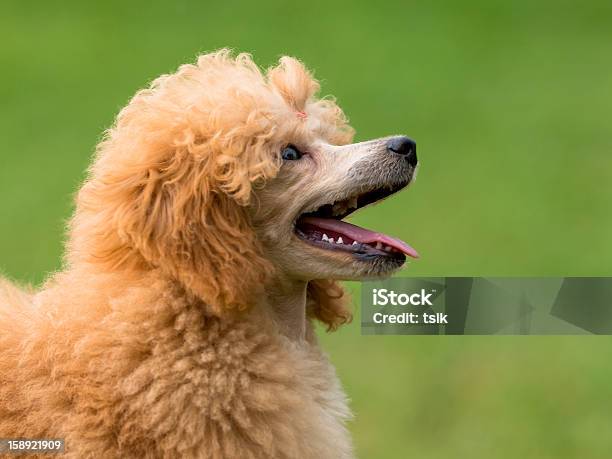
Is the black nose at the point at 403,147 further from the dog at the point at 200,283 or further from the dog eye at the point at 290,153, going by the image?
the dog eye at the point at 290,153

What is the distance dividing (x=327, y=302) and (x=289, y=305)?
1.23ft

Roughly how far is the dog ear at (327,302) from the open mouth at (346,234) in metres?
0.36

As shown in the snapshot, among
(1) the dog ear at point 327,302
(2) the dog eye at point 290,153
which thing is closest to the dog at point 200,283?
(2) the dog eye at point 290,153

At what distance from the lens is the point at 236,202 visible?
4.46 metres

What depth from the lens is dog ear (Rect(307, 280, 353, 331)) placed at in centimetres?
503

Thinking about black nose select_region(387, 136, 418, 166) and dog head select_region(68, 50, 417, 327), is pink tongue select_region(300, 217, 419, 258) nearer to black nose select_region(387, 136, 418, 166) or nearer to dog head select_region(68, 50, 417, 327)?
dog head select_region(68, 50, 417, 327)

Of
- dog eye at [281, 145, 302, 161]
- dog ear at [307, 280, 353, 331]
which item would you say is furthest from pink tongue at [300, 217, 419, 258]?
dog ear at [307, 280, 353, 331]

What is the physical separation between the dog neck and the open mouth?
20 cm

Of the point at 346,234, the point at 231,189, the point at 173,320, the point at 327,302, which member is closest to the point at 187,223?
the point at 231,189

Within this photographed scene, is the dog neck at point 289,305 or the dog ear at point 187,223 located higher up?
the dog ear at point 187,223

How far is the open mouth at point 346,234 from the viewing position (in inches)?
181

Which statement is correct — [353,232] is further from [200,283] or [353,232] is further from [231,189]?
[200,283]

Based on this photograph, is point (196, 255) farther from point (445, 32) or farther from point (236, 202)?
point (445, 32)

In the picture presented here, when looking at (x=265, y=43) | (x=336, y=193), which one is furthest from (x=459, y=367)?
(x=265, y=43)
